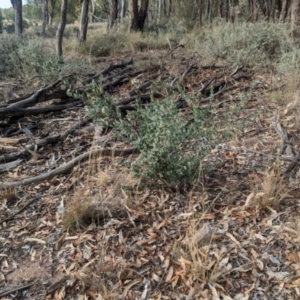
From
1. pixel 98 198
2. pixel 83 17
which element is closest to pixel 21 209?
pixel 98 198

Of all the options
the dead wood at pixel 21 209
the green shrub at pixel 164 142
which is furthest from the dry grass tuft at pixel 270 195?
the dead wood at pixel 21 209

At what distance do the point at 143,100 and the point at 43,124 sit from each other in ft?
4.33

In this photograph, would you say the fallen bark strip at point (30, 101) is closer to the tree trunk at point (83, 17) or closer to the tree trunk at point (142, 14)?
the tree trunk at point (83, 17)

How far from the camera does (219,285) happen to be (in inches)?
76.2

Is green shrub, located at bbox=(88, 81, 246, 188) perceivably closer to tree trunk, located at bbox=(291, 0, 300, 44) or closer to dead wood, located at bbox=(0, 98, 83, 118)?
dead wood, located at bbox=(0, 98, 83, 118)

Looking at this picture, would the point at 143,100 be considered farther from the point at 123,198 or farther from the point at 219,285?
the point at 219,285

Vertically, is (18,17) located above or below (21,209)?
above

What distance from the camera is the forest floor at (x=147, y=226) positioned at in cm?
199

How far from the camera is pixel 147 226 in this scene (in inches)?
95.9

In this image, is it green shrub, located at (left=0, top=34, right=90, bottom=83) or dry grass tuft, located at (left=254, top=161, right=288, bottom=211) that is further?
green shrub, located at (left=0, top=34, right=90, bottom=83)

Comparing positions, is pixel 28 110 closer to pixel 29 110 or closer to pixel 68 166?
pixel 29 110

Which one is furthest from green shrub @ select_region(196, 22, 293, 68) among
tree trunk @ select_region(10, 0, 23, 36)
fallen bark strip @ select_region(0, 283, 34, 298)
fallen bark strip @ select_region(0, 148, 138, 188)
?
tree trunk @ select_region(10, 0, 23, 36)

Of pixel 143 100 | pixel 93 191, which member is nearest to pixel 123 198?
pixel 93 191

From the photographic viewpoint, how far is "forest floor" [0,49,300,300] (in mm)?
1985
